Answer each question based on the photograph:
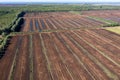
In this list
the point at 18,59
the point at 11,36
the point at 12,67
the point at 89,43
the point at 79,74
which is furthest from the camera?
the point at 11,36

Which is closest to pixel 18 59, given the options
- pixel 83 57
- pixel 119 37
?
pixel 83 57

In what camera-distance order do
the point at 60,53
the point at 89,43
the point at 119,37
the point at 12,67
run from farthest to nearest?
the point at 119,37, the point at 89,43, the point at 60,53, the point at 12,67

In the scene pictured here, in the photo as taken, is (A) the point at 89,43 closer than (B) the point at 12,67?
No

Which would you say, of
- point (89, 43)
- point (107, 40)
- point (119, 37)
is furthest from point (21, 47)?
point (119, 37)

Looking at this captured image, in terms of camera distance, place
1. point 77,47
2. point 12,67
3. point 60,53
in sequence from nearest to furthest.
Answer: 1. point 12,67
2. point 60,53
3. point 77,47

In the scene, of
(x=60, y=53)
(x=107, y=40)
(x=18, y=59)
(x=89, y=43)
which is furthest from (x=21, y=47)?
(x=107, y=40)

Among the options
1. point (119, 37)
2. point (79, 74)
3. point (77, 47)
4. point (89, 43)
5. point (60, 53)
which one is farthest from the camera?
point (119, 37)

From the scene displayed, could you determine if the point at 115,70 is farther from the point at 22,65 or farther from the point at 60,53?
the point at 22,65

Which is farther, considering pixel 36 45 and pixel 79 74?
pixel 36 45

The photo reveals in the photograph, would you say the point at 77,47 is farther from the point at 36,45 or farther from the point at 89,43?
the point at 36,45
